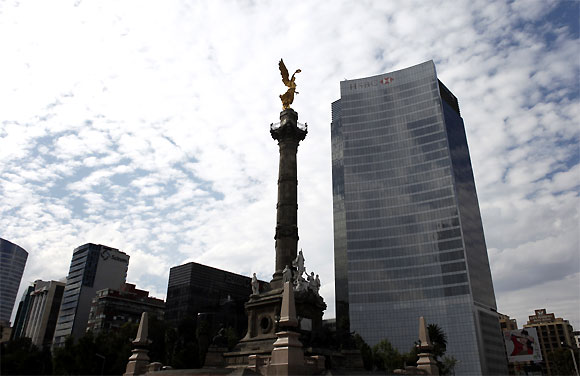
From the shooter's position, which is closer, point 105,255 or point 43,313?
point 105,255

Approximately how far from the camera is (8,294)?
17888 cm

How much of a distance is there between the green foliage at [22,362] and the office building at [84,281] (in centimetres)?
6433

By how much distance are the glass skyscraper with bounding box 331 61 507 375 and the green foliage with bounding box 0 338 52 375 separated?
6215 cm

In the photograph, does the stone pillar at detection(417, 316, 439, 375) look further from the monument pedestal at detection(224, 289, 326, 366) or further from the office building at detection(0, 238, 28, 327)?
the office building at detection(0, 238, 28, 327)

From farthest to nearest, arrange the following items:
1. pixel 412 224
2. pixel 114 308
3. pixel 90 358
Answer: pixel 114 308 → pixel 412 224 → pixel 90 358

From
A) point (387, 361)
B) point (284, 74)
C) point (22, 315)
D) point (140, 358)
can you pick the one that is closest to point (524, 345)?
point (387, 361)

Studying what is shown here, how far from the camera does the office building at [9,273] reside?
17462 centimetres

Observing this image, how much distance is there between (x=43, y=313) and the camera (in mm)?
129750

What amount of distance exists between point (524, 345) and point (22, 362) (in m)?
87.4

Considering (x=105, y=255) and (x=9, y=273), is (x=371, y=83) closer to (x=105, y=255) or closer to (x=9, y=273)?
(x=105, y=255)

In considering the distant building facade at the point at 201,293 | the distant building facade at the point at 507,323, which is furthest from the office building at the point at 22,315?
the distant building facade at the point at 507,323

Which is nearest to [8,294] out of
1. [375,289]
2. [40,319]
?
[40,319]

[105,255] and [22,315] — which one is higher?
[105,255]

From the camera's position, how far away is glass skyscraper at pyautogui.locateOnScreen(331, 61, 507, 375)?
93312 millimetres
